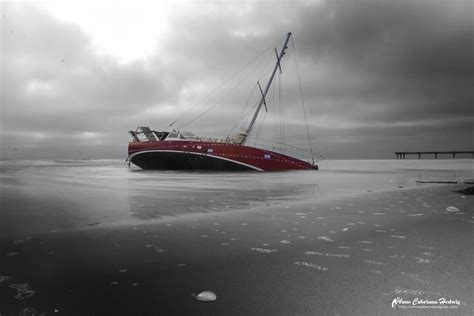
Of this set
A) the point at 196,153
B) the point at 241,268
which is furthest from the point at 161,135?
the point at 241,268

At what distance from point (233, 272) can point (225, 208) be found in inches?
161

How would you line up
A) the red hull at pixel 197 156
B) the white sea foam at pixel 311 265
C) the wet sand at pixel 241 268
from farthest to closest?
the red hull at pixel 197 156, the white sea foam at pixel 311 265, the wet sand at pixel 241 268

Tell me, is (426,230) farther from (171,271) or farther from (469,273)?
(171,271)

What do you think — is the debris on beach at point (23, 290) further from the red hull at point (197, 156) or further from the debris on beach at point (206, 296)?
the red hull at point (197, 156)

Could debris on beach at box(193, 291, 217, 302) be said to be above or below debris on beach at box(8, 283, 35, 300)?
below

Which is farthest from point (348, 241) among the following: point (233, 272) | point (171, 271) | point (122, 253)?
point (122, 253)

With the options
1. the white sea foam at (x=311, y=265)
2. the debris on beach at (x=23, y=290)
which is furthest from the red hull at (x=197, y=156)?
the debris on beach at (x=23, y=290)

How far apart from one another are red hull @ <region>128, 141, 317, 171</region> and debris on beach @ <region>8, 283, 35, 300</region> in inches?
1034

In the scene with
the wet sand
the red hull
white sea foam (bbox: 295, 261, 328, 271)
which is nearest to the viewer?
the wet sand

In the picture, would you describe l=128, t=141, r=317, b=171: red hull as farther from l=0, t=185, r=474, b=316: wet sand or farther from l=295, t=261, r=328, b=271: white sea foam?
l=295, t=261, r=328, b=271: white sea foam

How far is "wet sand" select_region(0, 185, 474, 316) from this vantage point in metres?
2.25

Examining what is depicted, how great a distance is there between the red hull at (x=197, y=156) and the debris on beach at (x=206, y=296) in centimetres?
2653

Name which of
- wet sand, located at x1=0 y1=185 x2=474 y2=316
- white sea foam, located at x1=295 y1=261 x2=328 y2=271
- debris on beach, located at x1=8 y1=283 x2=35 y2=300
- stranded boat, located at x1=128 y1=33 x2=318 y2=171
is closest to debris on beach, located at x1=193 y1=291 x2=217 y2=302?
wet sand, located at x1=0 y1=185 x2=474 y2=316

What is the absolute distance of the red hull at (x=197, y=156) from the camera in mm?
28906
